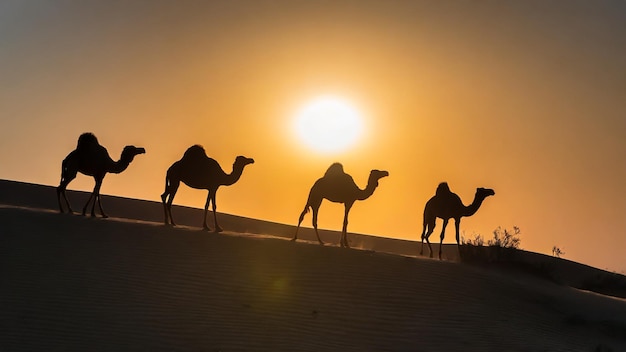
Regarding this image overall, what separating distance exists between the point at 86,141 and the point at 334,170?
20.4 ft

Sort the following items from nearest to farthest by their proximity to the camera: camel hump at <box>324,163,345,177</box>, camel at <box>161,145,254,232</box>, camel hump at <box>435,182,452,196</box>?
camel at <box>161,145,254,232</box>
camel hump at <box>324,163,345,177</box>
camel hump at <box>435,182,452,196</box>

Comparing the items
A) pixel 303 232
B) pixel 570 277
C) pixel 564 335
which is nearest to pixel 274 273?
pixel 564 335

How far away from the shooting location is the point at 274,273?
16062mm

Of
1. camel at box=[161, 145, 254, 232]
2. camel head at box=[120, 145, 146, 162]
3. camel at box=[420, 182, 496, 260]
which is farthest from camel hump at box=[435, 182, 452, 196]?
camel head at box=[120, 145, 146, 162]

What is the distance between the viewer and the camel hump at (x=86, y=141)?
66.0 feet

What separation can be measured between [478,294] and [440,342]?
121 inches

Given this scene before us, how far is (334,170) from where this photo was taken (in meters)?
20.9

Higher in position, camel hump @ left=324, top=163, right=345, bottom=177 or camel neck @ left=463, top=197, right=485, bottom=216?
camel hump @ left=324, top=163, right=345, bottom=177

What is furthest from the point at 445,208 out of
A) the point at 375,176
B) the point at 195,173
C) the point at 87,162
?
the point at 87,162

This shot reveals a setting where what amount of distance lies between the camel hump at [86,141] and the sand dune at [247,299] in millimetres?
2051

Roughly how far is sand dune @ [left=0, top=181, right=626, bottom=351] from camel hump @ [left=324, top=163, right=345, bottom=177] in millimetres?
2871

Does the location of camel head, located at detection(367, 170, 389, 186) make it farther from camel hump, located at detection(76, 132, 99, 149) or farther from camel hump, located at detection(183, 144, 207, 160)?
camel hump, located at detection(76, 132, 99, 149)

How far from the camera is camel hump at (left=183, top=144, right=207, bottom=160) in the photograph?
19.9m

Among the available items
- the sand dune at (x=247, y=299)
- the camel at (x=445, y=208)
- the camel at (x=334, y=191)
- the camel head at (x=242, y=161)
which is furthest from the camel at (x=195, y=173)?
the camel at (x=445, y=208)
